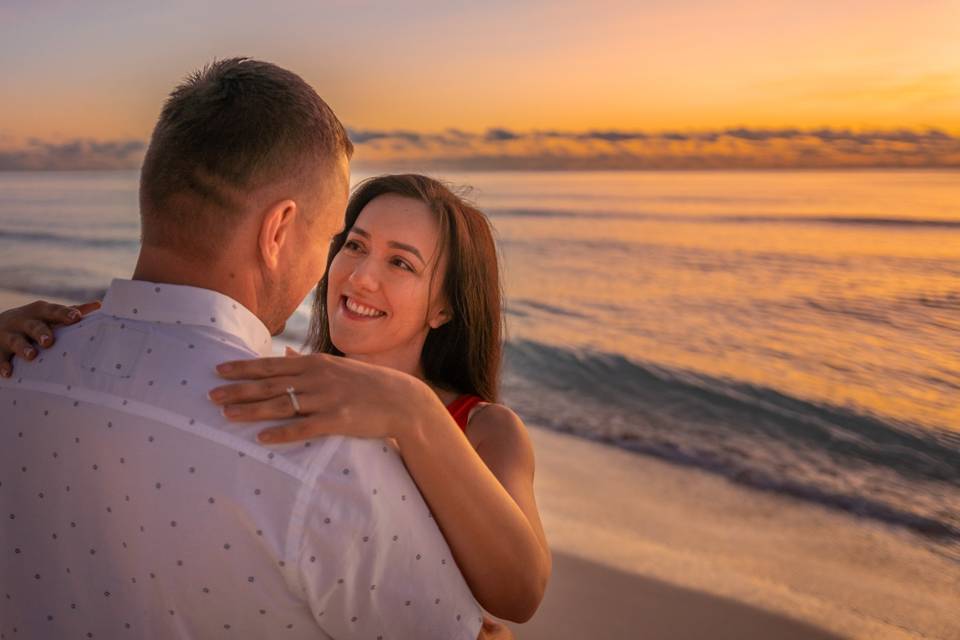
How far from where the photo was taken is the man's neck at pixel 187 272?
1.61 m

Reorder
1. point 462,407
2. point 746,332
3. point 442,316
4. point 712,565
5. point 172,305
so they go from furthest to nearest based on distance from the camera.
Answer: point 746,332 → point 712,565 → point 442,316 → point 462,407 → point 172,305

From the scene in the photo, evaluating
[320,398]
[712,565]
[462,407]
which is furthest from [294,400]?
[712,565]

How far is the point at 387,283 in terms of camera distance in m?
3.26

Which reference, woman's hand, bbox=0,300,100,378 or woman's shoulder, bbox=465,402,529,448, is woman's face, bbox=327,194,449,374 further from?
woman's hand, bbox=0,300,100,378

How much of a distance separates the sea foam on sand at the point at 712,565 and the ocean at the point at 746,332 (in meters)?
0.42

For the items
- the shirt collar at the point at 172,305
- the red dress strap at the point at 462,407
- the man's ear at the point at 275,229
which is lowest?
the red dress strap at the point at 462,407

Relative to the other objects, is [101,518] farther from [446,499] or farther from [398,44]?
[398,44]

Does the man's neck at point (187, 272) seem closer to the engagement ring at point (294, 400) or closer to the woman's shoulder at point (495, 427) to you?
the engagement ring at point (294, 400)

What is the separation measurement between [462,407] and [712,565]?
87.6 inches

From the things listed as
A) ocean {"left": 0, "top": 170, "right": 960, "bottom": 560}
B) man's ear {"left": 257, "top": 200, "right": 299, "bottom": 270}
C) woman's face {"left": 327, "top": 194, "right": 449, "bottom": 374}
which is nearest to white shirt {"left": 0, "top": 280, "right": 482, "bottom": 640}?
man's ear {"left": 257, "top": 200, "right": 299, "bottom": 270}

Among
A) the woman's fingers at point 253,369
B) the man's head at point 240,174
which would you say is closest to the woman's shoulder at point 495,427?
the man's head at point 240,174

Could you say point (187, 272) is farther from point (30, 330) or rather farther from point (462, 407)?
point (462, 407)

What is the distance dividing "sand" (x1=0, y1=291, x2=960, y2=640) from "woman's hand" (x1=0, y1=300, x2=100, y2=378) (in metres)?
2.70

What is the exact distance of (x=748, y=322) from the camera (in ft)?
38.8
